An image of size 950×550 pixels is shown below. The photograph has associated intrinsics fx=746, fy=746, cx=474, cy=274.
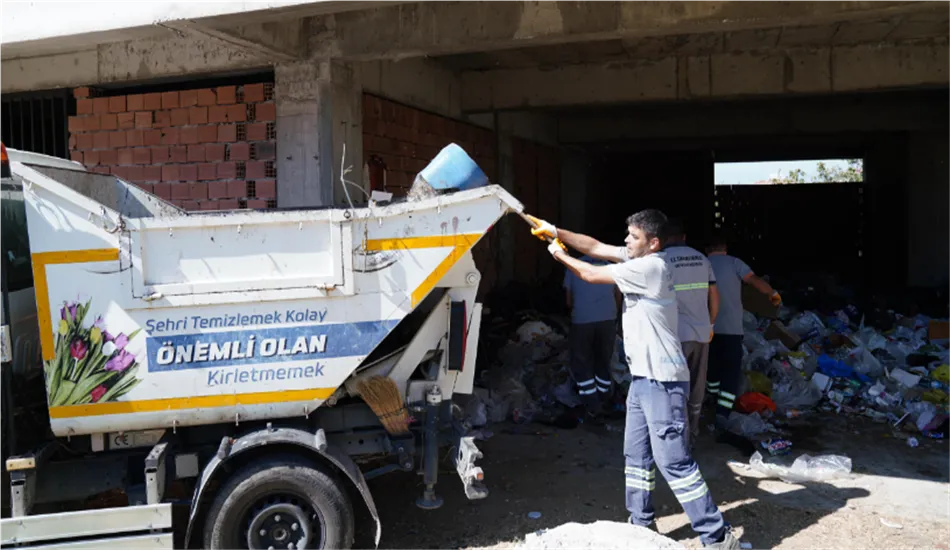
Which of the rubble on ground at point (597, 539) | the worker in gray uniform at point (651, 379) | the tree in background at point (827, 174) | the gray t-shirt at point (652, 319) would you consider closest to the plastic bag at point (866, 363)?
the worker in gray uniform at point (651, 379)

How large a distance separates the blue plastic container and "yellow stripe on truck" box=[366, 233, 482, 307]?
0.98 feet

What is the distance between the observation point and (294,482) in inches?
149

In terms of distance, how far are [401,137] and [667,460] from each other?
4.97 metres

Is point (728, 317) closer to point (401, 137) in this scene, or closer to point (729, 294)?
point (729, 294)

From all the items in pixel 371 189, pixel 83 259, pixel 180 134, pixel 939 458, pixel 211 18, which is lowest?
pixel 939 458

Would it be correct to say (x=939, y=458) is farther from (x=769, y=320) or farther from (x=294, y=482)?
(x=294, y=482)

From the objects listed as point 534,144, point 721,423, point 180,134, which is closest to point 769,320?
point 721,423

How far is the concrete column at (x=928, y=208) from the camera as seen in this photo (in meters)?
13.5

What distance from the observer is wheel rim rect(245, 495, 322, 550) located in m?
3.80

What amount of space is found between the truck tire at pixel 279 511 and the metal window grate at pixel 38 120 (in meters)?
5.53

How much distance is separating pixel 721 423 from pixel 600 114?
8433 mm

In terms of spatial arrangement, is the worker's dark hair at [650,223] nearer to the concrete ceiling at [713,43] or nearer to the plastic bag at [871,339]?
the concrete ceiling at [713,43]

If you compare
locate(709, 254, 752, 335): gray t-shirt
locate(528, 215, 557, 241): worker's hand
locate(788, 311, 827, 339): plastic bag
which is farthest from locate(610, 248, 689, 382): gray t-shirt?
locate(788, 311, 827, 339): plastic bag

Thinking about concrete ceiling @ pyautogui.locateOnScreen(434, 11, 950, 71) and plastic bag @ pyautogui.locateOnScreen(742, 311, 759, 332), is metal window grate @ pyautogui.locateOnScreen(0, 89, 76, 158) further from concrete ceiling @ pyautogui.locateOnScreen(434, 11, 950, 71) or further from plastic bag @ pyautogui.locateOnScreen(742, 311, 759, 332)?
plastic bag @ pyautogui.locateOnScreen(742, 311, 759, 332)
